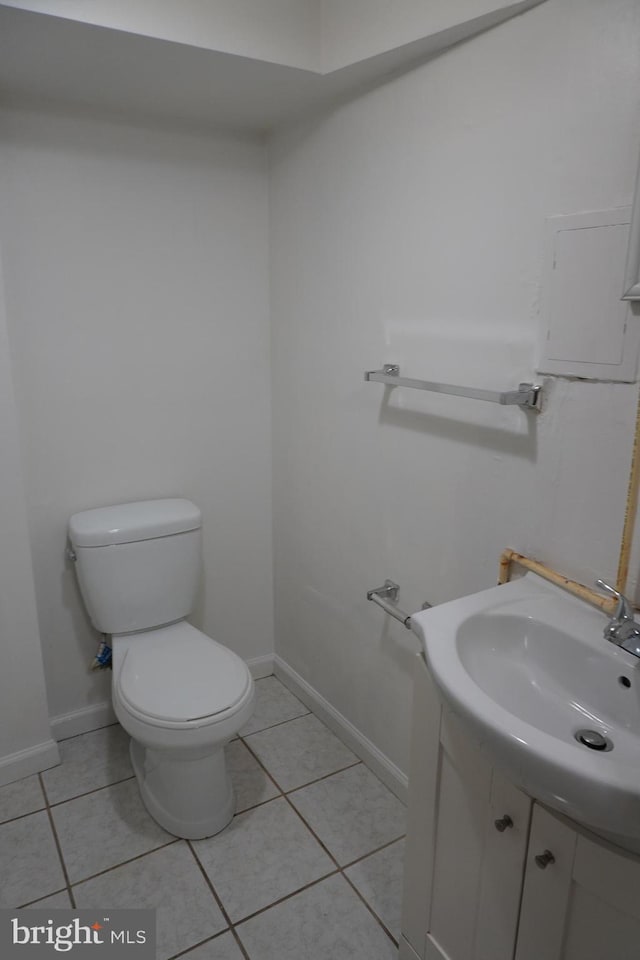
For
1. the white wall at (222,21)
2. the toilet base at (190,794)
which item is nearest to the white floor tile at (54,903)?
the toilet base at (190,794)

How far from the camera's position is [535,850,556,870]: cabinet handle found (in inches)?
38.6

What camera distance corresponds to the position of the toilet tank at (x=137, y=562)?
1957mm

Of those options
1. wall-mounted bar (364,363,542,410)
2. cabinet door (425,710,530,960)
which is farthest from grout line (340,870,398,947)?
wall-mounted bar (364,363,542,410)

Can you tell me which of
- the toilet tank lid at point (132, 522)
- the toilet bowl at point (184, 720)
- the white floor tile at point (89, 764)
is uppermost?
the toilet tank lid at point (132, 522)

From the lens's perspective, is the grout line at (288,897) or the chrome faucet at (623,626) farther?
the grout line at (288,897)

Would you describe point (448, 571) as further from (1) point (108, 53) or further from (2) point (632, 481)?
(1) point (108, 53)

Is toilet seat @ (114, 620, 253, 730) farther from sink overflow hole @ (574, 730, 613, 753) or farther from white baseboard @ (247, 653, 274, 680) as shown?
sink overflow hole @ (574, 730, 613, 753)

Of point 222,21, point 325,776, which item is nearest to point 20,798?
point 325,776

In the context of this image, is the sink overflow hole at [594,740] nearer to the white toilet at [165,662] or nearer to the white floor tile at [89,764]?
the white toilet at [165,662]

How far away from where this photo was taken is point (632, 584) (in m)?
1.19

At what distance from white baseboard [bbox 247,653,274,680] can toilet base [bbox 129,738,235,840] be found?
0.74 metres

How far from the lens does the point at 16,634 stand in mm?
1949

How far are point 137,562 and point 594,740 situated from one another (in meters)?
1.40

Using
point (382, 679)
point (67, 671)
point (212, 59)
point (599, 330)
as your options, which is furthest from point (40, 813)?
point (212, 59)
